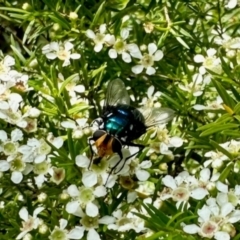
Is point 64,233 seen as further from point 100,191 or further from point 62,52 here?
point 62,52

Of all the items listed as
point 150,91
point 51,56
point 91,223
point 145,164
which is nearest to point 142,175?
point 145,164

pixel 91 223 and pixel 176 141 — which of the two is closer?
pixel 91 223

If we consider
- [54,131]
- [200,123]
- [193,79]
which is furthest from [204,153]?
[54,131]

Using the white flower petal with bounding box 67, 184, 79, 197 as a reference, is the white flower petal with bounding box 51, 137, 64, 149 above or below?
above

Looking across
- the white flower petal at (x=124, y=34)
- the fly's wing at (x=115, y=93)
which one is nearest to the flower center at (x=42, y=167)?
the fly's wing at (x=115, y=93)

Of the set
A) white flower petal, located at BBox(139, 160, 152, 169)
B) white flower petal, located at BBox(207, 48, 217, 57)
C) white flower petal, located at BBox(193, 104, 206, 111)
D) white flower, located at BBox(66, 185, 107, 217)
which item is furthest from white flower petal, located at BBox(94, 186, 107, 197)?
white flower petal, located at BBox(207, 48, 217, 57)

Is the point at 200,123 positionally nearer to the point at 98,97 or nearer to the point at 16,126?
the point at 98,97

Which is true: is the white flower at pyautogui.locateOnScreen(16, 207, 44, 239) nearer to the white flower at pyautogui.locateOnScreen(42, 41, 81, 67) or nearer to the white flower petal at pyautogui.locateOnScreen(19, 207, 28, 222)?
the white flower petal at pyautogui.locateOnScreen(19, 207, 28, 222)
